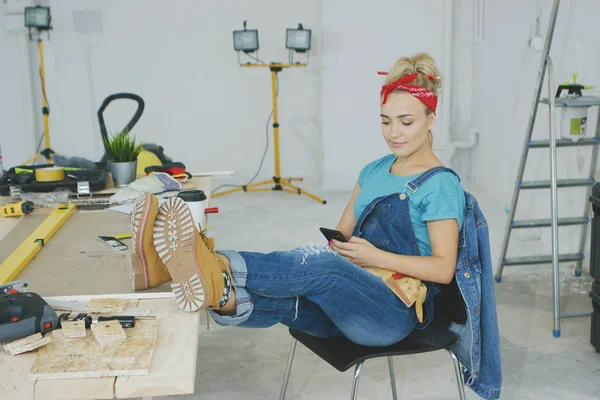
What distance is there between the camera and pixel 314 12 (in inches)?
232

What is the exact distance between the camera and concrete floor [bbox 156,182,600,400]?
2416 millimetres

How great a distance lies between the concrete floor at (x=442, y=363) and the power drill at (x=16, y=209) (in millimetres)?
819

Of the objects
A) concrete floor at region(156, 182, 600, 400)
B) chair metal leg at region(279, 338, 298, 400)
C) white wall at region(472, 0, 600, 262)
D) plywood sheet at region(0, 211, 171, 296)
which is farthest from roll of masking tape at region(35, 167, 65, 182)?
white wall at region(472, 0, 600, 262)

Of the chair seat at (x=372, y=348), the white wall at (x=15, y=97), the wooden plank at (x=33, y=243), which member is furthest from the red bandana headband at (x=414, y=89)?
the white wall at (x=15, y=97)

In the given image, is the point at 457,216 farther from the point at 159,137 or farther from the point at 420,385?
the point at 159,137

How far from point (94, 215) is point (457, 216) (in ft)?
3.95

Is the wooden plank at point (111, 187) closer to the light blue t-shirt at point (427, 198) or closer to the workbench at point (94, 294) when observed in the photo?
the workbench at point (94, 294)

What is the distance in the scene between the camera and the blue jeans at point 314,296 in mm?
1620

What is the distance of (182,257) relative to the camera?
1448 millimetres

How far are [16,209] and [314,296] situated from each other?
1.13 metres

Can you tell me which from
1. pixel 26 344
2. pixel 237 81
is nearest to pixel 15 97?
pixel 237 81

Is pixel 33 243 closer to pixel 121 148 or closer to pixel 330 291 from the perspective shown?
pixel 330 291

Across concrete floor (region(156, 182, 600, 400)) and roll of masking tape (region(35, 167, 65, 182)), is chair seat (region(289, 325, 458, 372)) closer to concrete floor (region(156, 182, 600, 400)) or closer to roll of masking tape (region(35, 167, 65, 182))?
concrete floor (region(156, 182, 600, 400))

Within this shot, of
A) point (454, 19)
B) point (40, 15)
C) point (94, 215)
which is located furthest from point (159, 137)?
point (94, 215)
